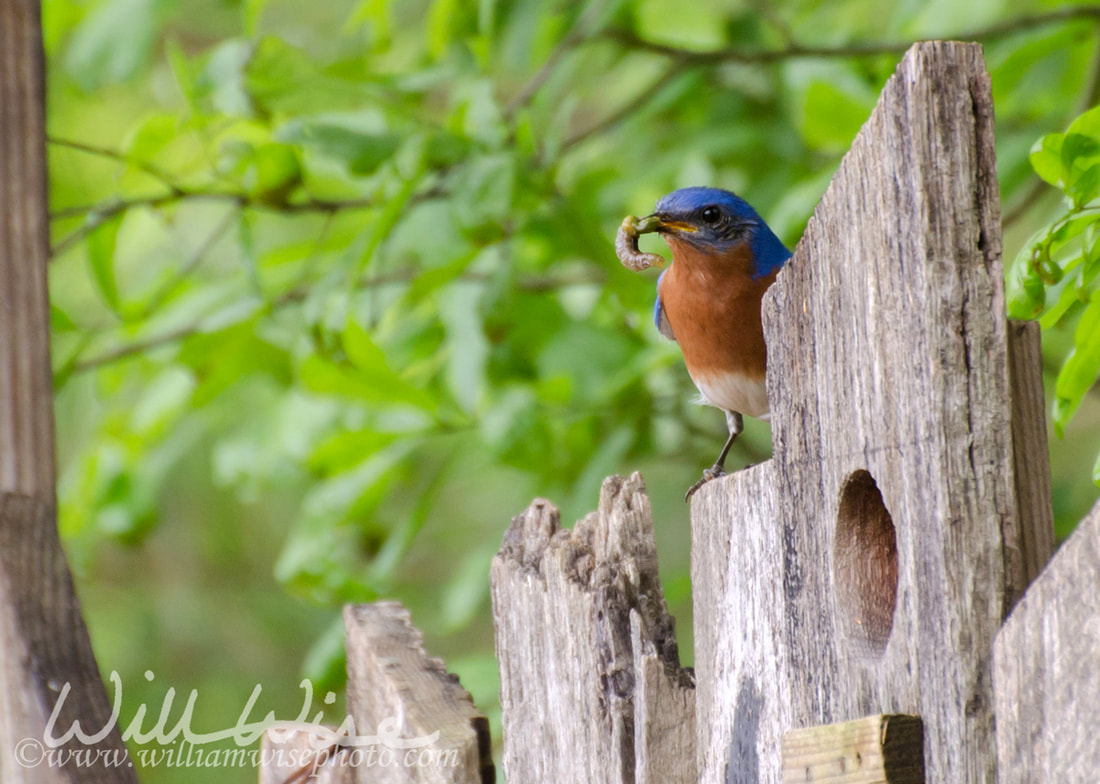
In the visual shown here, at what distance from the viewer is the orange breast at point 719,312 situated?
245cm

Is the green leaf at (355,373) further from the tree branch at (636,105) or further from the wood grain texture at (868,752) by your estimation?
the wood grain texture at (868,752)

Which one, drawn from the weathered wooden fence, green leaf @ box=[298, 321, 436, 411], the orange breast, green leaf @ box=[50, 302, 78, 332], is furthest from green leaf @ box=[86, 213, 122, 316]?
the weathered wooden fence

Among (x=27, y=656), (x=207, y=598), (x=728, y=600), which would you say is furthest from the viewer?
(x=207, y=598)

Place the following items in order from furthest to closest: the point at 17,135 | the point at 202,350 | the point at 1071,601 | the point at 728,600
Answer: the point at 202,350 → the point at 17,135 → the point at 728,600 → the point at 1071,601

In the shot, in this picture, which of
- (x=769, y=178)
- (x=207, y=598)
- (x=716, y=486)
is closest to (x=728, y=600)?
(x=716, y=486)

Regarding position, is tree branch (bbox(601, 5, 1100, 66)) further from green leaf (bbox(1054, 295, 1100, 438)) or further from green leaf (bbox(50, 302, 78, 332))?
green leaf (bbox(50, 302, 78, 332))

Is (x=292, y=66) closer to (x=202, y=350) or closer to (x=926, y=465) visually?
(x=202, y=350)

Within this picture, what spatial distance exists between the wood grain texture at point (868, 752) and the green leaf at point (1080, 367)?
553 mm

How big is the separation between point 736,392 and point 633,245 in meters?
0.47

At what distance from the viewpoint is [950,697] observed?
42.7 inches

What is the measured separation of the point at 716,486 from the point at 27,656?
39.7 inches

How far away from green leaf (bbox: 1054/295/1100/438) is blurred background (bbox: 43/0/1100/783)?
109cm

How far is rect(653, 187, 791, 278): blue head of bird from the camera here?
253cm

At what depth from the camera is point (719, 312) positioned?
2.52 metres
